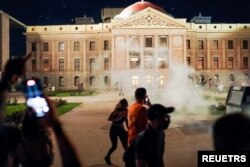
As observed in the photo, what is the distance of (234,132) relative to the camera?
8.07 ft

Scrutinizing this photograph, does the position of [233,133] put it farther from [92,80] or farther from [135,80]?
[92,80]

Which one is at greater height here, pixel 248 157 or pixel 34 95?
pixel 34 95

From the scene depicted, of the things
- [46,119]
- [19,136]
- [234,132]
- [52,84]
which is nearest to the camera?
[234,132]

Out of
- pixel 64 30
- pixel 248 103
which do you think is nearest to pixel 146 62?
pixel 64 30

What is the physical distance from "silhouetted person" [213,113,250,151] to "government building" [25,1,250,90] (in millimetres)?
70337

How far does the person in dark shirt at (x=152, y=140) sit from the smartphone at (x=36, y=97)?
63.8 inches

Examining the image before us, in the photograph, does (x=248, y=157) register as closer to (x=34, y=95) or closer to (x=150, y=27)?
(x=34, y=95)

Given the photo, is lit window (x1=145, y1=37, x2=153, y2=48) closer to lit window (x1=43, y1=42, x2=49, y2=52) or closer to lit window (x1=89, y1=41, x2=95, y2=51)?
lit window (x1=89, y1=41, x2=95, y2=51)

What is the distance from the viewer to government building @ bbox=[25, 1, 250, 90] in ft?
242

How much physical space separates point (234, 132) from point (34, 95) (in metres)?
1.59

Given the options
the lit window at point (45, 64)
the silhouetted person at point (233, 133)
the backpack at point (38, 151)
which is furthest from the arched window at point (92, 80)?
the silhouetted person at point (233, 133)

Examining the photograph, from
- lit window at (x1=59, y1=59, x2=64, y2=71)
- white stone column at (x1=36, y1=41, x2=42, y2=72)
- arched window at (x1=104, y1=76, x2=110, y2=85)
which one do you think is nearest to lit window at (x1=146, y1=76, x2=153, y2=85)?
arched window at (x1=104, y1=76, x2=110, y2=85)

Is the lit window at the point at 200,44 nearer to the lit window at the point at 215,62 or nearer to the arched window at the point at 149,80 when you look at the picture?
the lit window at the point at 215,62

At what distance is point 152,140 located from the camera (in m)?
4.53
